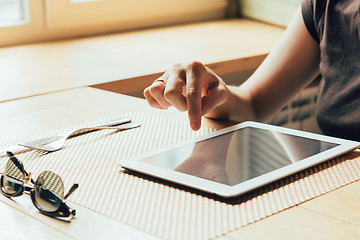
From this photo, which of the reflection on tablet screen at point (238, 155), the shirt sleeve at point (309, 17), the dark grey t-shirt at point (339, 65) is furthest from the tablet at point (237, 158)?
the shirt sleeve at point (309, 17)

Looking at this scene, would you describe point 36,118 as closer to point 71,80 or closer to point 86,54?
point 71,80

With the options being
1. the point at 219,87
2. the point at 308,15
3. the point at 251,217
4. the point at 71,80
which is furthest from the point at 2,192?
the point at 308,15

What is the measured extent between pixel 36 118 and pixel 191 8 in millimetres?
1155

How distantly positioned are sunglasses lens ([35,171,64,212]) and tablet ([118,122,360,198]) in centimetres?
12

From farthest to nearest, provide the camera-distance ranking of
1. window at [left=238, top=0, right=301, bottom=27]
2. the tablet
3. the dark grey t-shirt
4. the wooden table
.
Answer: window at [left=238, top=0, right=301, bottom=27]
the dark grey t-shirt
the tablet
the wooden table

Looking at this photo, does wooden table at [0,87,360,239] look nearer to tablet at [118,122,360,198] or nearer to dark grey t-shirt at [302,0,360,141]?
tablet at [118,122,360,198]

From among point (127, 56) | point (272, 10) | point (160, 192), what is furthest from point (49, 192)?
point (272, 10)

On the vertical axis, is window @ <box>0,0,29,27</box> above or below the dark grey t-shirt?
above

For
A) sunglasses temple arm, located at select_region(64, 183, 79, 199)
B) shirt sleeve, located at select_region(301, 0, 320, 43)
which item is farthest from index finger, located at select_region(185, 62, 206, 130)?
shirt sleeve, located at select_region(301, 0, 320, 43)

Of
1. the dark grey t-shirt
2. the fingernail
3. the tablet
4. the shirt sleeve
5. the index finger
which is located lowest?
the tablet

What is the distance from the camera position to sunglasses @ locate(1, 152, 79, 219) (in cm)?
65

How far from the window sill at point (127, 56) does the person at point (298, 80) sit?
0.28 metres

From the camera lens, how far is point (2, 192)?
72 centimetres

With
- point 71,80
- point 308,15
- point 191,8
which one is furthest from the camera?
point 191,8
